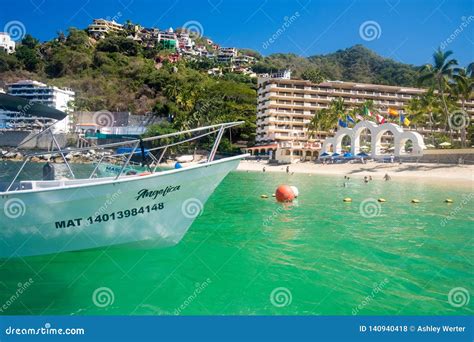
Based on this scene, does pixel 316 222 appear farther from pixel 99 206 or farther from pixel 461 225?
pixel 99 206

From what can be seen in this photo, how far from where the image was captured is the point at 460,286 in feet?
26.2

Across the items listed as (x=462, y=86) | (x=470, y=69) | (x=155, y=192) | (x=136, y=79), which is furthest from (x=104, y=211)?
(x=136, y=79)

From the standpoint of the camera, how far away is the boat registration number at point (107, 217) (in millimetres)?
7801

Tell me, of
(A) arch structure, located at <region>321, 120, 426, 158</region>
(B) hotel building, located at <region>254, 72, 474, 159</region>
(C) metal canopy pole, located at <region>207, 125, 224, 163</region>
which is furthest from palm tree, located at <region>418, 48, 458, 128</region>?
(C) metal canopy pole, located at <region>207, 125, 224, 163</region>

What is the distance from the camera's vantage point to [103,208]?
7852 millimetres

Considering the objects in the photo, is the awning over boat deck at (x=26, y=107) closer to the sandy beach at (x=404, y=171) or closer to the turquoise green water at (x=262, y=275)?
the turquoise green water at (x=262, y=275)

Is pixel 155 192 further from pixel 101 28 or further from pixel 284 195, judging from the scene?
pixel 101 28

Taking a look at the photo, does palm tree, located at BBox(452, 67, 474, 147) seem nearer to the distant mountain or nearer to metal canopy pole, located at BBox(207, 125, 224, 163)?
metal canopy pole, located at BBox(207, 125, 224, 163)

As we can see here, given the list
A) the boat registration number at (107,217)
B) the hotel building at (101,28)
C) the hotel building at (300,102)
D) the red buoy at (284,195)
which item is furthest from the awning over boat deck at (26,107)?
the hotel building at (101,28)

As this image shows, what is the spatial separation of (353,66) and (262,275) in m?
155

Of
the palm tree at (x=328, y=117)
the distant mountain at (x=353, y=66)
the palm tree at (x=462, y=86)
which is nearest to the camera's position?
the palm tree at (x=462, y=86)

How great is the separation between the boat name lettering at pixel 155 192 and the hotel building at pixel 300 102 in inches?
2632

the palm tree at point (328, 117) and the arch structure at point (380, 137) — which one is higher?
the palm tree at point (328, 117)

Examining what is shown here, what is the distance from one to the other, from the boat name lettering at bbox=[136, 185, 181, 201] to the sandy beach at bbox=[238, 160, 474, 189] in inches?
1267
